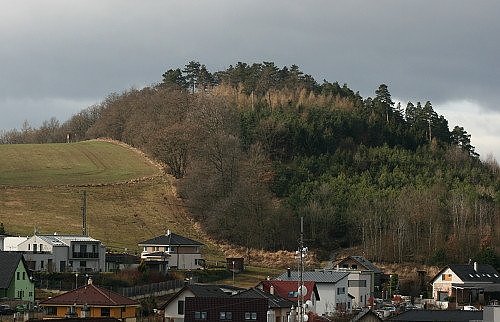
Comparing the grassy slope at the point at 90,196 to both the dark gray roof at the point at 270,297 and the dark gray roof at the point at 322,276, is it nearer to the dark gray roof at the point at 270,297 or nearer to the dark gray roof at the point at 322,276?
the dark gray roof at the point at 322,276

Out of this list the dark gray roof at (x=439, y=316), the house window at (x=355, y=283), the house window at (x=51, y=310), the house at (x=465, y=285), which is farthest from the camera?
the house at (x=465, y=285)

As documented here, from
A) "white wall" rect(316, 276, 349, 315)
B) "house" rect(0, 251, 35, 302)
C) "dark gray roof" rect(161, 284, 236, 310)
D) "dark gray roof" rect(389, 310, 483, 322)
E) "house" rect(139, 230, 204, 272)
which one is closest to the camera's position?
"dark gray roof" rect(389, 310, 483, 322)

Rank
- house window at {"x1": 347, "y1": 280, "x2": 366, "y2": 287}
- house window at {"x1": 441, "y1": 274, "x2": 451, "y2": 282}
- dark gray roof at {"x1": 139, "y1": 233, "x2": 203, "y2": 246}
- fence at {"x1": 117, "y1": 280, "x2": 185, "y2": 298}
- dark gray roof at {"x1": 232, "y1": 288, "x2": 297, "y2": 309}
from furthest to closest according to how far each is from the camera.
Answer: dark gray roof at {"x1": 139, "y1": 233, "x2": 203, "y2": 246} < house window at {"x1": 441, "y1": 274, "x2": 451, "y2": 282} < house window at {"x1": 347, "y1": 280, "x2": 366, "y2": 287} < fence at {"x1": 117, "y1": 280, "x2": 185, "y2": 298} < dark gray roof at {"x1": 232, "y1": 288, "x2": 297, "y2": 309}

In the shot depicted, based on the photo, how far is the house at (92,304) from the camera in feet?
167

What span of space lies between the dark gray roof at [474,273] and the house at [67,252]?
21.9 m

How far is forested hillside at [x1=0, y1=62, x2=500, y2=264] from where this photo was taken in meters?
84.0

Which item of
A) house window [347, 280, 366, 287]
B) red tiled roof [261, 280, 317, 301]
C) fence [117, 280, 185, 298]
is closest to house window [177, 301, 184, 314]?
red tiled roof [261, 280, 317, 301]

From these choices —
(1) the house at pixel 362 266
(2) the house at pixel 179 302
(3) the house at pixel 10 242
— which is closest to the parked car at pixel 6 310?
(2) the house at pixel 179 302

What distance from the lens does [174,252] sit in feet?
247

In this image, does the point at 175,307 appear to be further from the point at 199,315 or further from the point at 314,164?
the point at 314,164

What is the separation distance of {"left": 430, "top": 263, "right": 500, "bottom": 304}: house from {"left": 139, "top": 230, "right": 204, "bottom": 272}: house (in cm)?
1597

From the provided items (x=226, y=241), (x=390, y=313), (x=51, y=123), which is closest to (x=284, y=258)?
(x=226, y=241)

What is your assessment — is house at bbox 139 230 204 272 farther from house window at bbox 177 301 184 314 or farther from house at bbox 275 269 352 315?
house window at bbox 177 301 184 314

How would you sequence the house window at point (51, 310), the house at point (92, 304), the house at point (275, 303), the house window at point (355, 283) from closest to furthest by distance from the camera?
the house at point (92, 304) < the house window at point (51, 310) < the house at point (275, 303) < the house window at point (355, 283)
